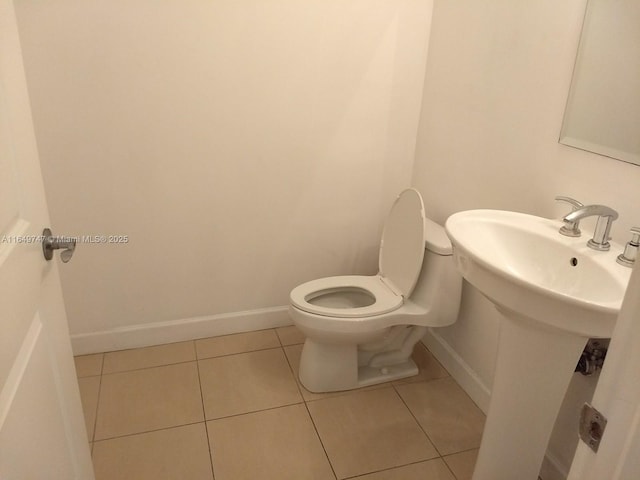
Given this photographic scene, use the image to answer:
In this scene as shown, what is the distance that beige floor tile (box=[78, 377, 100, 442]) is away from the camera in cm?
185

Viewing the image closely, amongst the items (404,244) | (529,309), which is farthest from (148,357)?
(529,309)

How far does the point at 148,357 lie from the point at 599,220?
1.89 m

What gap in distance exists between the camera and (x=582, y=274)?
1.22 m

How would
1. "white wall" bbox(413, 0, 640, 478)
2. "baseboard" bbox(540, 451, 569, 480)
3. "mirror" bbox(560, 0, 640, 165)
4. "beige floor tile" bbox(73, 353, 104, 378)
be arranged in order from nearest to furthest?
"mirror" bbox(560, 0, 640, 165) < "white wall" bbox(413, 0, 640, 478) < "baseboard" bbox(540, 451, 569, 480) < "beige floor tile" bbox(73, 353, 104, 378)

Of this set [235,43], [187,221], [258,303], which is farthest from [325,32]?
[258,303]

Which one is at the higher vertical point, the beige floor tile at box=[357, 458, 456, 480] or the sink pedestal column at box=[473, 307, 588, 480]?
the sink pedestal column at box=[473, 307, 588, 480]

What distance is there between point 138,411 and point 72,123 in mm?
1148

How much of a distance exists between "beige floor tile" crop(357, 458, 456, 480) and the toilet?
0.43 m

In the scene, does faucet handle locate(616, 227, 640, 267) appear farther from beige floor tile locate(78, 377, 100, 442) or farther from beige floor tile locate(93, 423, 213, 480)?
beige floor tile locate(78, 377, 100, 442)

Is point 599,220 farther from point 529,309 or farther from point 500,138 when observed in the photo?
point 500,138

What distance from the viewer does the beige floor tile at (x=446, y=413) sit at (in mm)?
1807

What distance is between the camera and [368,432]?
6.03ft

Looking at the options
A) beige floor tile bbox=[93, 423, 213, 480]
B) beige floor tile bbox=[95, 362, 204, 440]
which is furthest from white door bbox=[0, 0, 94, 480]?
beige floor tile bbox=[95, 362, 204, 440]

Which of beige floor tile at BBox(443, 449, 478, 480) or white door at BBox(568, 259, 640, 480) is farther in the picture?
beige floor tile at BBox(443, 449, 478, 480)
